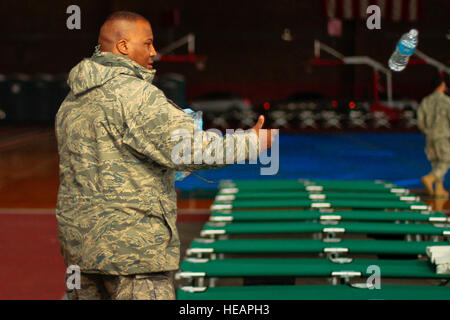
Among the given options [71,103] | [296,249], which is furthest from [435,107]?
[71,103]

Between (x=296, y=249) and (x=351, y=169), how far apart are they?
7345mm

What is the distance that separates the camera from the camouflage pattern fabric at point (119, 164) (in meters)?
2.06

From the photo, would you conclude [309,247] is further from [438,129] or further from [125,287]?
[438,129]

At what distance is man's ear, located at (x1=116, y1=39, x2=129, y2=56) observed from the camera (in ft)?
7.13

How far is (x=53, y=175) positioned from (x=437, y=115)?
653 cm

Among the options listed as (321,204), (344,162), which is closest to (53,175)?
(344,162)

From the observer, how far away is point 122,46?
2172mm

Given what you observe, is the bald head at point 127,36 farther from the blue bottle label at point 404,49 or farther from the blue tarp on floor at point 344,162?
the blue tarp on floor at point 344,162

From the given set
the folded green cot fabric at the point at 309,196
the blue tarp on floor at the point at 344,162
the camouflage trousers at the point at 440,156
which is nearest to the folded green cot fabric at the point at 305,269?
the folded green cot fabric at the point at 309,196

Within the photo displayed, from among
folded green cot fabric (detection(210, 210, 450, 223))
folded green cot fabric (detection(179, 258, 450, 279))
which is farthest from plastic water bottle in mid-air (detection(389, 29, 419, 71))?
folded green cot fabric (detection(179, 258, 450, 279))
